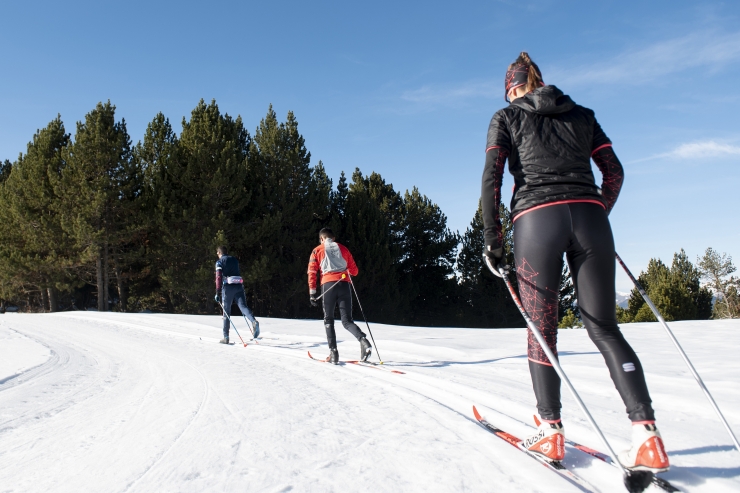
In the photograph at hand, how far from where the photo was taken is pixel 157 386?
4.30m

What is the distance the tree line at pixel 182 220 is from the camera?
23.8 metres

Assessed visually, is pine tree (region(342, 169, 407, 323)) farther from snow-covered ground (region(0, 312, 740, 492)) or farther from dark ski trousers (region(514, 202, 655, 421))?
dark ski trousers (region(514, 202, 655, 421))

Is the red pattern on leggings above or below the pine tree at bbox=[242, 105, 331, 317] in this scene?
below

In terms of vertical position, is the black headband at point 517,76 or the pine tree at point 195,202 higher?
the pine tree at point 195,202

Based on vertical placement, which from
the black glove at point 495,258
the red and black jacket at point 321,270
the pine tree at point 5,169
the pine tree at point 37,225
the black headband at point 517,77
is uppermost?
the pine tree at point 5,169

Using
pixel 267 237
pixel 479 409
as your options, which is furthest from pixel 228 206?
pixel 479 409

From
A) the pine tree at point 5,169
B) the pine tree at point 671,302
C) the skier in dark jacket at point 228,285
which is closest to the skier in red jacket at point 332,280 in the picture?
the skier in dark jacket at point 228,285

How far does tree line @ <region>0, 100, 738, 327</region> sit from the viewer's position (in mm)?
23797

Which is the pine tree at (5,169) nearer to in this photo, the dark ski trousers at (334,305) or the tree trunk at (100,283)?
the tree trunk at (100,283)

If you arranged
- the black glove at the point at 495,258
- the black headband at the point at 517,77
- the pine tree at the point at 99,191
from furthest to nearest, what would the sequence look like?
the pine tree at the point at 99,191
the black headband at the point at 517,77
the black glove at the point at 495,258

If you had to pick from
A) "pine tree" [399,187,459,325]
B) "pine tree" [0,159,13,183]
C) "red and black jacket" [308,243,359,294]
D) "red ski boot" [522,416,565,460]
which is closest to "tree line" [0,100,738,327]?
"pine tree" [399,187,459,325]

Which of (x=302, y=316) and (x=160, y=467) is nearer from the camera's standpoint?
(x=160, y=467)

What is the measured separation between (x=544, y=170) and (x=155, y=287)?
29202 mm

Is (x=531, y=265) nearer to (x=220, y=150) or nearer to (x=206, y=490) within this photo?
(x=206, y=490)
